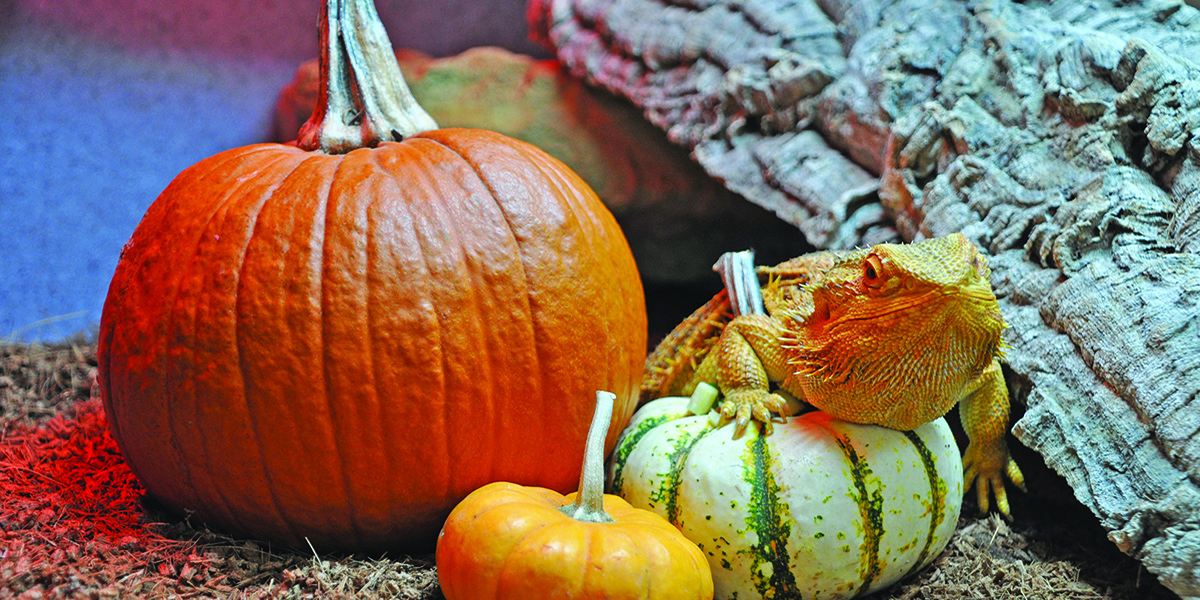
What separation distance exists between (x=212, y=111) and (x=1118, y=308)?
10.1 feet

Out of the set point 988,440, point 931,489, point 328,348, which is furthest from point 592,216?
point 988,440

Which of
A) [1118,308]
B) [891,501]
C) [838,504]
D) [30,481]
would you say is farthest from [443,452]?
[1118,308]

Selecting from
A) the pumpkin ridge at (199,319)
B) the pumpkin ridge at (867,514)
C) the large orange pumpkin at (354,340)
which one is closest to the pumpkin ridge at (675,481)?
the large orange pumpkin at (354,340)

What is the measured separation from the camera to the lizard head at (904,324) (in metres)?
1.30

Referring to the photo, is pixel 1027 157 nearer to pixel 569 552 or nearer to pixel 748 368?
pixel 748 368

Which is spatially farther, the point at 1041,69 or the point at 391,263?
the point at 1041,69

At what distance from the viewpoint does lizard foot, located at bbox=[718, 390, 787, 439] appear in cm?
164

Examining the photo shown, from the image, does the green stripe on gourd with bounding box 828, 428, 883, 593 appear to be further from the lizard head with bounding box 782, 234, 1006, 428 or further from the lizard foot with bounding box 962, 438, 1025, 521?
the lizard foot with bounding box 962, 438, 1025, 521

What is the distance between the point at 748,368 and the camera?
176cm

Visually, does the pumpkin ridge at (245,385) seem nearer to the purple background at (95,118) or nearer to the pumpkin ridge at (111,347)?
the pumpkin ridge at (111,347)

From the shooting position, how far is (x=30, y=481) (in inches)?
71.7

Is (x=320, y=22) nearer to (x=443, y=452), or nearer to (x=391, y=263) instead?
(x=391, y=263)

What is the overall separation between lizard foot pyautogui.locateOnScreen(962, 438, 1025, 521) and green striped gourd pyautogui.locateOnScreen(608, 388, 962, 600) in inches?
8.4

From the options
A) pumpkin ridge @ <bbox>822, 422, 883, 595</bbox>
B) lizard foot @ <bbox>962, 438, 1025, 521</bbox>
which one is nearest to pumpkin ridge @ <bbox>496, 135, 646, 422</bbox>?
pumpkin ridge @ <bbox>822, 422, 883, 595</bbox>
